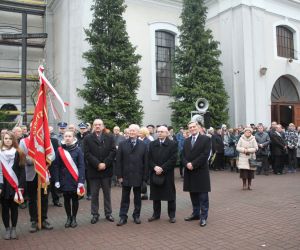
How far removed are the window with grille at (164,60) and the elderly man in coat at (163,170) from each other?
13263 millimetres

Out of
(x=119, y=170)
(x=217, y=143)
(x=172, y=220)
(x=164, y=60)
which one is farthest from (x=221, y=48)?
(x=172, y=220)

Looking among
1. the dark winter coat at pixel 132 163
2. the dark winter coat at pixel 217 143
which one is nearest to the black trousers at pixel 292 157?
the dark winter coat at pixel 217 143

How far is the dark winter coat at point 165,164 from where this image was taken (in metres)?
7.29

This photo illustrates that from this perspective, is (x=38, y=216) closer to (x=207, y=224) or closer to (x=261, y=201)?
(x=207, y=224)

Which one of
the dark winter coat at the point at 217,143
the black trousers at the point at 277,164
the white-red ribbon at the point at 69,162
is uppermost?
the dark winter coat at the point at 217,143

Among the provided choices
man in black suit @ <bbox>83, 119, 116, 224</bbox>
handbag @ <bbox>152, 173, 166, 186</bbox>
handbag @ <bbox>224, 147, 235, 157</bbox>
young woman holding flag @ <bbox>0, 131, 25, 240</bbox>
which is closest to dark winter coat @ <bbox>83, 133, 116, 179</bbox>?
man in black suit @ <bbox>83, 119, 116, 224</bbox>

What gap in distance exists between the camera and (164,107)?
66.6 ft

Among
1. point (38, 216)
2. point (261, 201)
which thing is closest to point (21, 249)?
point (38, 216)

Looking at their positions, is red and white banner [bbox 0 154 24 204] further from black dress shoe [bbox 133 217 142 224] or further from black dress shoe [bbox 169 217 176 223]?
black dress shoe [bbox 169 217 176 223]

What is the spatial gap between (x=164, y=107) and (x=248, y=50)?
5467 mm

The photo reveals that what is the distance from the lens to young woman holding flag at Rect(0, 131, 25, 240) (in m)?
6.29

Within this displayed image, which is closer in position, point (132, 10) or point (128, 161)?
point (128, 161)

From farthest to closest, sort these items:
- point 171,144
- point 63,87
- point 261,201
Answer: point 63,87, point 261,201, point 171,144

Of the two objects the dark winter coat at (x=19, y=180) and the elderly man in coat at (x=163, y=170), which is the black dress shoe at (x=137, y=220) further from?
the dark winter coat at (x=19, y=180)
